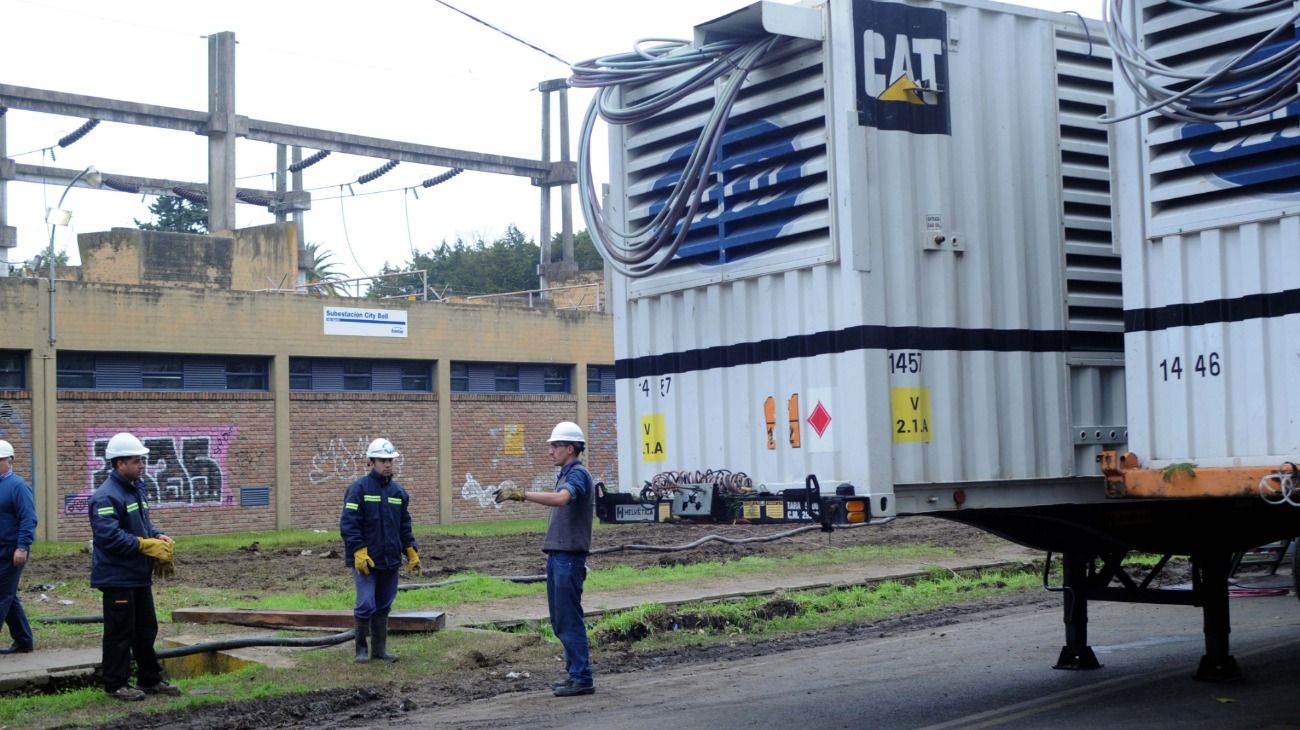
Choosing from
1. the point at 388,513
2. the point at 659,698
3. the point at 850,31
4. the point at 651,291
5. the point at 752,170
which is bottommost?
the point at 659,698

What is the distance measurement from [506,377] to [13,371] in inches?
477

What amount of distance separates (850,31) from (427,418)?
89.1ft

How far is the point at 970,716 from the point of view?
29.1 ft

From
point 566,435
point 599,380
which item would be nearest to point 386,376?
point 599,380

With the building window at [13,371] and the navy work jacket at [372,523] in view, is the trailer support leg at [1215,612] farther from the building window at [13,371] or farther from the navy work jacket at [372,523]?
the building window at [13,371]

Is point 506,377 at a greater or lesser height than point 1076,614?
greater

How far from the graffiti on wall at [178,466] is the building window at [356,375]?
315cm

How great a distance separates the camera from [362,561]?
1123cm

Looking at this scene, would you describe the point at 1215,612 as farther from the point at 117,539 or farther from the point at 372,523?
the point at 117,539

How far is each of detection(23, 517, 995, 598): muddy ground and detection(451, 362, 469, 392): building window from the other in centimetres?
735

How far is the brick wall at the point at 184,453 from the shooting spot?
28.2 metres

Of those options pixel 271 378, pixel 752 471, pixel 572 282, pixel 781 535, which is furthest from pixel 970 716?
pixel 572 282

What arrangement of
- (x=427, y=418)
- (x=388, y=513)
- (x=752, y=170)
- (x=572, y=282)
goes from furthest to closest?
(x=572, y=282), (x=427, y=418), (x=388, y=513), (x=752, y=170)

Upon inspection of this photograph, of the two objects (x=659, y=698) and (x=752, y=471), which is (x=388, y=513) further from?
(x=752, y=471)
